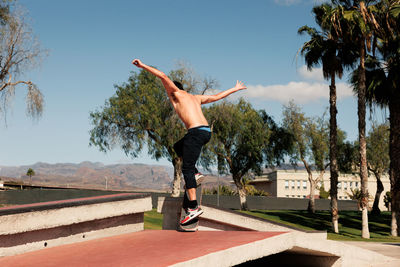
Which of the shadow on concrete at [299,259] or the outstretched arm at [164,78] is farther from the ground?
the outstretched arm at [164,78]

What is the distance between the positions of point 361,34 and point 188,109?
1816cm

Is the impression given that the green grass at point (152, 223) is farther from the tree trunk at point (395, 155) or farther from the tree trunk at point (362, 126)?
the tree trunk at point (395, 155)

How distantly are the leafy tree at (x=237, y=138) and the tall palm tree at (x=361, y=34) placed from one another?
1632 centimetres

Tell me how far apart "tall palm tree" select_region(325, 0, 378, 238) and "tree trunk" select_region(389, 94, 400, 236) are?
2.02 meters

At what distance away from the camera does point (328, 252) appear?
5891 mm

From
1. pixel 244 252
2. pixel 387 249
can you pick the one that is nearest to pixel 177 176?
pixel 387 249

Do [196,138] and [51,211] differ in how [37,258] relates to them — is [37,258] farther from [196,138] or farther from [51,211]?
[196,138]

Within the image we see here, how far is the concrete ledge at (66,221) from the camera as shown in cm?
510

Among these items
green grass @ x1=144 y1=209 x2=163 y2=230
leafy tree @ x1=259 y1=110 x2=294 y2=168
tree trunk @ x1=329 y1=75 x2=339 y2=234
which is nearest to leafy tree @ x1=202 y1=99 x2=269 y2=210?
leafy tree @ x1=259 y1=110 x2=294 y2=168

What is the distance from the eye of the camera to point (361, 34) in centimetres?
2133

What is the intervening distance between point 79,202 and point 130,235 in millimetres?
980

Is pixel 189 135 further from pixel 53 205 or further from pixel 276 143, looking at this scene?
pixel 276 143

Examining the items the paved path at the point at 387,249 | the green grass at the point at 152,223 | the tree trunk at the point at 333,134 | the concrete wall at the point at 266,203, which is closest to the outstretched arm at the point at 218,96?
the paved path at the point at 387,249

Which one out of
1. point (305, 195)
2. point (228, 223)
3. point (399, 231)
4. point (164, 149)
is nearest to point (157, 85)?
point (164, 149)
